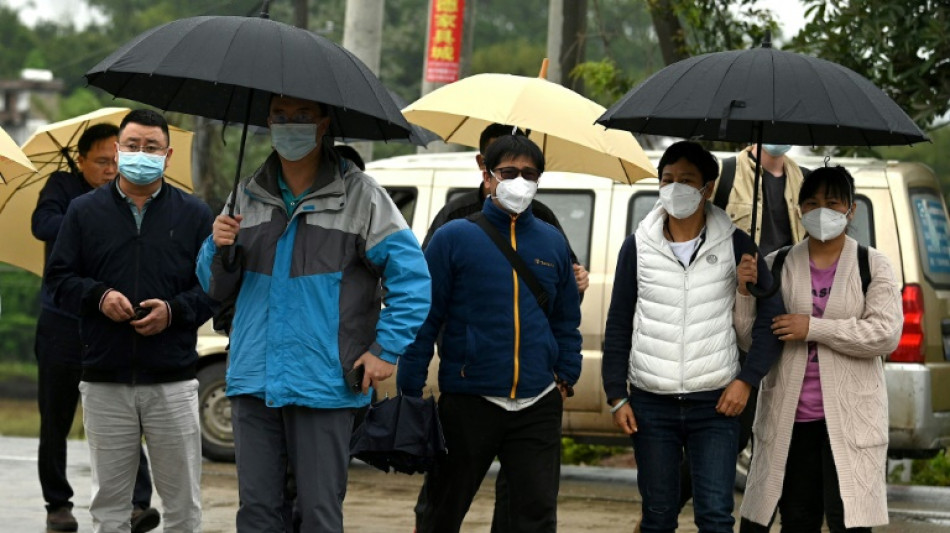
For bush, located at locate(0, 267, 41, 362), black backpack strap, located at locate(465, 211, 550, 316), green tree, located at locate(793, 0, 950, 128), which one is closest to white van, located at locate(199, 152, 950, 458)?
green tree, located at locate(793, 0, 950, 128)

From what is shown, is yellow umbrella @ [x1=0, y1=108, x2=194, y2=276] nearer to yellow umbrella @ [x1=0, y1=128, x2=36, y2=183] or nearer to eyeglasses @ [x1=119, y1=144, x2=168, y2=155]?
yellow umbrella @ [x1=0, y1=128, x2=36, y2=183]

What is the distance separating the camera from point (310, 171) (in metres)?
6.25

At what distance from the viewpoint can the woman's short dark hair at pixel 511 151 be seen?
6609mm

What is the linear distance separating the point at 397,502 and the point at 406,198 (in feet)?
7.02

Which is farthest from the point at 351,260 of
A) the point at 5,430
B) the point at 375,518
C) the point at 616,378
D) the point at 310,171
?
the point at 5,430

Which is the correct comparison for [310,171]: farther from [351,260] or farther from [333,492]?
[333,492]

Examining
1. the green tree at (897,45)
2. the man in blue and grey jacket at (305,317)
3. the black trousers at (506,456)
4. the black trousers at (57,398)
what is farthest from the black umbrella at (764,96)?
the green tree at (897,45)

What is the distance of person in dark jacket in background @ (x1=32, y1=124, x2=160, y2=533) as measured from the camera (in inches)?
328

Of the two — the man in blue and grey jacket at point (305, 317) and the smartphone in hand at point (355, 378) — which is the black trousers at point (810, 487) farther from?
the smartphone in hand at point (355, 378)

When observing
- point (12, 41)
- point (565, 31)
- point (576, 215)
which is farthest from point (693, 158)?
point (12, 41)

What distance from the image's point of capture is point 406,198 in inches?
447

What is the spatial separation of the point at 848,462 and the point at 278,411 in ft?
7.32

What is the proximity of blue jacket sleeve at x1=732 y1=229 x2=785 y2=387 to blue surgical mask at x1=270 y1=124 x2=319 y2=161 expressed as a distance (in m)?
1.77

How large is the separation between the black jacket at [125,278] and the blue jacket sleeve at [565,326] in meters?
1.52
